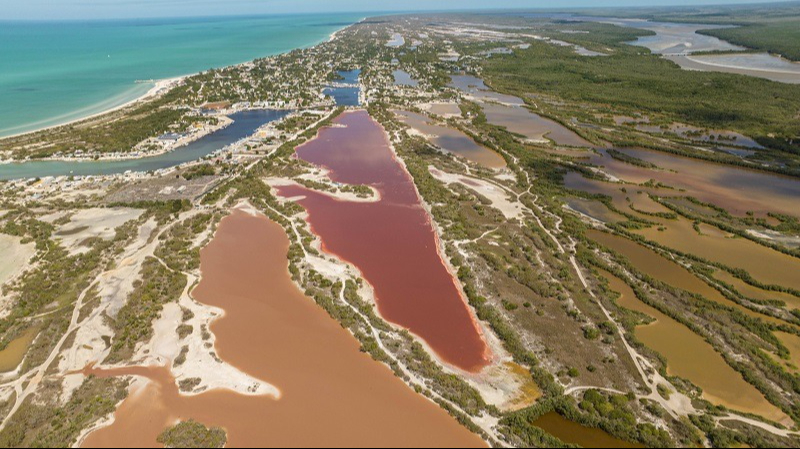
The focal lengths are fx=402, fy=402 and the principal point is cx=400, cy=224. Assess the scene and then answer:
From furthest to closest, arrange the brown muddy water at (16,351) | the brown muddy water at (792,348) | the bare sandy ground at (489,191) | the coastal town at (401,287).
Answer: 1. the bare sandy ground at (489,191)
2. the brown muddy water at (792,348)
3. the brown muddy water at (16,351)
4. the coastal town at (401,287)

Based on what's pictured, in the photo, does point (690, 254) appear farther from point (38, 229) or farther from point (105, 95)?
point (105, 95)

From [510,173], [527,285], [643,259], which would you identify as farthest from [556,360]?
[510,173]

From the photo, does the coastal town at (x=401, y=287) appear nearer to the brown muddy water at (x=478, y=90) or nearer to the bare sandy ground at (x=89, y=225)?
the bare sandy ground at (x=89, y=225)

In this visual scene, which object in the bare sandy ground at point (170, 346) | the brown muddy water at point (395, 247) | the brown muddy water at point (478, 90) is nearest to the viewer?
the bare sandy ground at point (170, 346)

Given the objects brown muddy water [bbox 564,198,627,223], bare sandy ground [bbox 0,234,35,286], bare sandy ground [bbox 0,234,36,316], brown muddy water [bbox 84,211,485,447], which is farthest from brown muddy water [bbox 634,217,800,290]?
bare sandy ground [bbox 0,234,35,286]

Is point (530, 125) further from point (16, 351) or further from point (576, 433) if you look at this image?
point (16, 351)

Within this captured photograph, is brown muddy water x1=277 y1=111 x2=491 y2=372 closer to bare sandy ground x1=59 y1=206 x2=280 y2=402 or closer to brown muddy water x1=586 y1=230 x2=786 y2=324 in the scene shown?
bare sandy ground x1=59 y1=206 x2=280 y2=402

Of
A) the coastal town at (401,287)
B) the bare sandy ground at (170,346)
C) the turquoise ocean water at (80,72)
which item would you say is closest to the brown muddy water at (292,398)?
the coastal town at (401,287)
